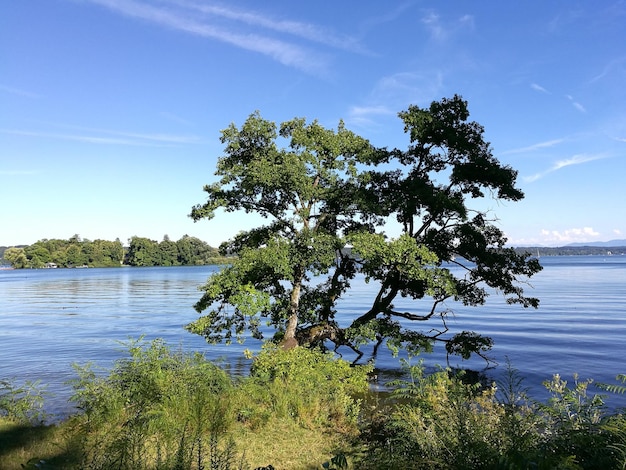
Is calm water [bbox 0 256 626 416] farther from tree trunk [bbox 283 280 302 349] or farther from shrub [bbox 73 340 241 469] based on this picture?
tree trunk [bbox 283 280 302 349]

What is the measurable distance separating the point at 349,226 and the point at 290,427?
958 cm

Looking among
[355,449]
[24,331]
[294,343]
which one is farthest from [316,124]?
[24,331]

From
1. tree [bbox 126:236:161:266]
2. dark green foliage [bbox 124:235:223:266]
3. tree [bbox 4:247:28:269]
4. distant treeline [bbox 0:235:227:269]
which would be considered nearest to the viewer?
distant treeline [bbox 0:235:227:269]

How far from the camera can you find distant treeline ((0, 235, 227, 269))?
184m

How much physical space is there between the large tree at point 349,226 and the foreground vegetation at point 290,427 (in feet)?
11.4

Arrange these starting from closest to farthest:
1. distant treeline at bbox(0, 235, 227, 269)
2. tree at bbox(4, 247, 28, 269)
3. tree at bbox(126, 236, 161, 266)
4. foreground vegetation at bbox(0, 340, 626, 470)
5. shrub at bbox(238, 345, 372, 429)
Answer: foreground vegetation at bbox(0, 340, 626, 470)
shrub at bbox(238, 345, 372, 429)
distant treeline at bbox(0, 235, 227, 269)
tree at bbox(4, 247, 28, 269)
tree at bbox(126, 236, 161, 266)

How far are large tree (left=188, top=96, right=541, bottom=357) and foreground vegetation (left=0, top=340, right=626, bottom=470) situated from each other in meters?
3.48

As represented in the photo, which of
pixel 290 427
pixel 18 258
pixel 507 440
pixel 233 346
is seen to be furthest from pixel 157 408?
pixel 18 258

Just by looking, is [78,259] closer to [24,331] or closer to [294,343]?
[24,331]

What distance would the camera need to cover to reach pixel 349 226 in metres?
17.2

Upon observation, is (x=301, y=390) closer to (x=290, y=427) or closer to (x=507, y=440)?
(x=290, y=427)

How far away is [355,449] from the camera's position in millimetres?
7582

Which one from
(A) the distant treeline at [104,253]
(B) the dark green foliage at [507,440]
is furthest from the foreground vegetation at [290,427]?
(A) the distant treeline at [104,253]

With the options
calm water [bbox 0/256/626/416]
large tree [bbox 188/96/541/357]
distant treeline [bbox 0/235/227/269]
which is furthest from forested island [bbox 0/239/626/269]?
large tree [bbox 188/96/541/357]
